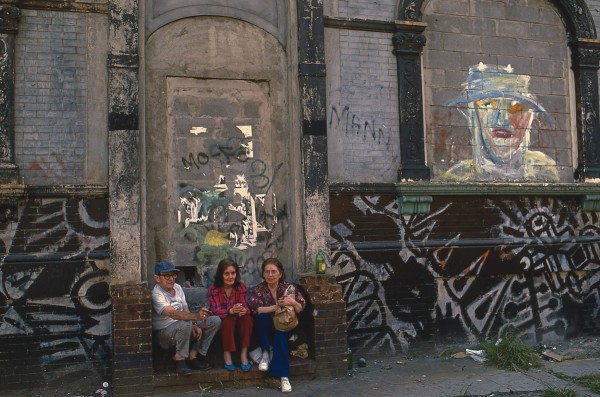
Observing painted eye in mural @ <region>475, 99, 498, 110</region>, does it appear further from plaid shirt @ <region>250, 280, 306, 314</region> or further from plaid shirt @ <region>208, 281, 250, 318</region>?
plaid shirt @ <region>208, 281, 250, 318</region>

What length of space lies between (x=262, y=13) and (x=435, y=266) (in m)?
3.78

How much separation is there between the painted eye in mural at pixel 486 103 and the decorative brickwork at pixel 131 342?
4.92 metres

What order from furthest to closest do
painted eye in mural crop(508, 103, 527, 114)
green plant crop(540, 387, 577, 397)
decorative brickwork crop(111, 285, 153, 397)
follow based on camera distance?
painted eye in mural crop(508, 103, 527, 114)
decorative brickwork crop(111, 285, 153, 397)
green plant crop(540, 387, 577, 397)

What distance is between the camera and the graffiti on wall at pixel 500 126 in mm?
8023

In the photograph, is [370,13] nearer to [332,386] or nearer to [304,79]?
[304,79]

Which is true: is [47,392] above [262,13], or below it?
below

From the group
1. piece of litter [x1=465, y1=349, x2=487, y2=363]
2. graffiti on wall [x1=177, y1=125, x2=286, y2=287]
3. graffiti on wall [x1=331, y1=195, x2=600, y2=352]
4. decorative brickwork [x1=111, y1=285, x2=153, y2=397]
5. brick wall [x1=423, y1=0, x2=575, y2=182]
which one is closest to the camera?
decorative brickwork [x1=111, y1=285, x2=153, y2=397]

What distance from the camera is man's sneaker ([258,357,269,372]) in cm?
632

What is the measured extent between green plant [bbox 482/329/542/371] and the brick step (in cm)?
229

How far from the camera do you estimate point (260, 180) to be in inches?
288

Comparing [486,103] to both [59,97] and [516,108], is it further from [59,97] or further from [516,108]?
[59,97]

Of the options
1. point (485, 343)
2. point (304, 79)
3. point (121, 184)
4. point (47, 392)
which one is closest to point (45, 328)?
point (47, 392)

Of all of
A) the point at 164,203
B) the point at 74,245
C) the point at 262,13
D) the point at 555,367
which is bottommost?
the point at 555,367

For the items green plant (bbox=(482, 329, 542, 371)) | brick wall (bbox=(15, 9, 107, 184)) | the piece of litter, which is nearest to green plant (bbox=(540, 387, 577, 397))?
green plant (bbox=(482, 329, 542, 371))
